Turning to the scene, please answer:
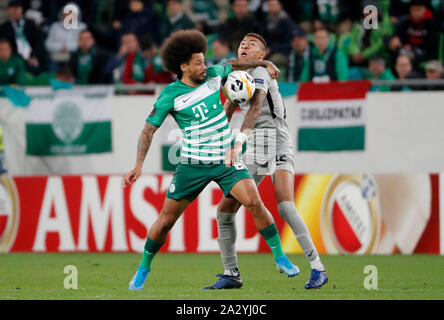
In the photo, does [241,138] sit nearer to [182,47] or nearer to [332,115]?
[182,47]

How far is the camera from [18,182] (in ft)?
46.7

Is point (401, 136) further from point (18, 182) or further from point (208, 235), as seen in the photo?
point (18, 182)

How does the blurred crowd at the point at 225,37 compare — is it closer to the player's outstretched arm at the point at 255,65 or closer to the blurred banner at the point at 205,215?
the blurred banner at the point at 205,215

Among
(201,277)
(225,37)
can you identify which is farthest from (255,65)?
(225,37)

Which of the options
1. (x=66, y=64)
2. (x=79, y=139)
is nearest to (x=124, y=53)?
(x=66, y=64)

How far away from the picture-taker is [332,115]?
46.4ft

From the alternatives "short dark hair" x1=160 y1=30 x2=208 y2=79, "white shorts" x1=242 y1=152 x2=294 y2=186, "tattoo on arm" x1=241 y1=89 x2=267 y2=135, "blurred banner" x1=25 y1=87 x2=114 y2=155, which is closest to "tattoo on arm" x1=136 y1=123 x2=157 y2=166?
"short dark hair" x1=160 y1=30 x2=208 y2=79

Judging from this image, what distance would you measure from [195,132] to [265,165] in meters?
0.95

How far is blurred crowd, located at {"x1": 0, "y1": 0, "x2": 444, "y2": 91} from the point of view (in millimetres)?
15188

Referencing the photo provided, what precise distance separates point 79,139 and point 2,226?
6.17 feet

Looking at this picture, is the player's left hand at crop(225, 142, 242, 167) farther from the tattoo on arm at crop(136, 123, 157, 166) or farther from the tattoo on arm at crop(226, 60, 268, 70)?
the tattoo on arm at crop(226, 60, 268, 70)

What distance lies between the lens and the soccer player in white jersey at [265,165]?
8.77 meters

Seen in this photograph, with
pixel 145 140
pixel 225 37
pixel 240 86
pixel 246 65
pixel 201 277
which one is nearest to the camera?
pixel 145 140
